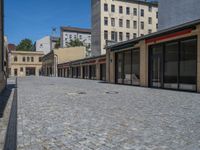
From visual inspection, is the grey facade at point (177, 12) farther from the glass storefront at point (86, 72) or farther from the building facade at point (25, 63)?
the building facade at point (25, 63)

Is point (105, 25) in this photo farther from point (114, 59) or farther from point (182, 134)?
point (182, 134)

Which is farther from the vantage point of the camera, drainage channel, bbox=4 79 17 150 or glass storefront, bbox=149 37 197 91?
Result: glass storefront, bbox=149 37 197 91

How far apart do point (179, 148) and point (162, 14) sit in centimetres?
2988

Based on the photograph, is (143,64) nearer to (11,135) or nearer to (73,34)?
(11,135)

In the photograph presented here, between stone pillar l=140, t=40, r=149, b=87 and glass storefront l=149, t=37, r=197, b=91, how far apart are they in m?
0.45

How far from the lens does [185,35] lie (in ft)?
50.5

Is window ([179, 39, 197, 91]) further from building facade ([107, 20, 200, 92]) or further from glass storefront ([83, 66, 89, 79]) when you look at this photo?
glass storefront ([83, 66, 89, 79])

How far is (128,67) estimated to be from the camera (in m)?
23.3

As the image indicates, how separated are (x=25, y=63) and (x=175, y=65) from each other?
67936 millimetres

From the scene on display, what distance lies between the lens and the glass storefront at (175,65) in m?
15.2

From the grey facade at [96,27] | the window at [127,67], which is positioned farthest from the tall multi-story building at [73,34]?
the window at [127,67]

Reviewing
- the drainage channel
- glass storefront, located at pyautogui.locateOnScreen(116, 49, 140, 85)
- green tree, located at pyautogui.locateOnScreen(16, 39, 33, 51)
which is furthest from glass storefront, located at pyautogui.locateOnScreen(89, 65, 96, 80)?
green tree, located at pyautogui.locateOnScreen(16, 39, 33, 51)

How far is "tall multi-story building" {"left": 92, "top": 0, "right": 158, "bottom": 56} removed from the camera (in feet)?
186

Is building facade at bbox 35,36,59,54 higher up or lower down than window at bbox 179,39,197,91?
higher up
